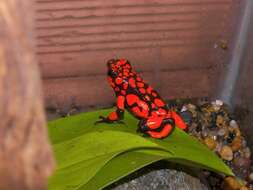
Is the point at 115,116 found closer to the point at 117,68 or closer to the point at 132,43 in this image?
the point at 117,68

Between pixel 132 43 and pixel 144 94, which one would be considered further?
pixel 132 43

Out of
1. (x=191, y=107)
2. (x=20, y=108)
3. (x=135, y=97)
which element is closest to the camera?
(x=20, y=108)

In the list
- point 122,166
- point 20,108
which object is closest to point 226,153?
point 122,166

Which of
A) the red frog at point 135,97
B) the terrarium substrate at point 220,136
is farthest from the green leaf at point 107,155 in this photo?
the terrarium substrate at point 220,136

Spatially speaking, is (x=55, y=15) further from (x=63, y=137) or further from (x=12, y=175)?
(x=12, y=175)

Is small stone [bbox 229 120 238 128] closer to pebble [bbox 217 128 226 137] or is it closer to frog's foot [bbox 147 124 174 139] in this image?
pebble [bbox 217 128 226 137]

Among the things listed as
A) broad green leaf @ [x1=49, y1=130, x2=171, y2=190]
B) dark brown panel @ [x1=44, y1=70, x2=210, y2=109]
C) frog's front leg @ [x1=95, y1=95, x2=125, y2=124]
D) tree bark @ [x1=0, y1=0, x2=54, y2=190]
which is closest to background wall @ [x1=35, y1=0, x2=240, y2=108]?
dark brown panel @ [x1=44, y1=70, x2=210, y2=109]
